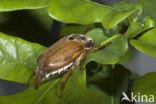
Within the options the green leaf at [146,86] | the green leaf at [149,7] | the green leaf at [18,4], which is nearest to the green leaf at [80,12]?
the green leaf at [18,4]

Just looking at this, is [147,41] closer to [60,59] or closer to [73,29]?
[60,59]

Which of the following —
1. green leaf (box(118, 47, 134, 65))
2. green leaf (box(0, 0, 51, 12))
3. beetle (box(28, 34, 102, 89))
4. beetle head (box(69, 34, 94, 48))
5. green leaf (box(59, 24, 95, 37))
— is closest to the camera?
green leaf (box(0, 0, 51, 12))

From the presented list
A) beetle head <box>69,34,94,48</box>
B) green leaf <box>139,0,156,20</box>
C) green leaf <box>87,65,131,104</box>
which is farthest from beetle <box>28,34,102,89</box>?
green leaf <box>139,0,156,20</box>

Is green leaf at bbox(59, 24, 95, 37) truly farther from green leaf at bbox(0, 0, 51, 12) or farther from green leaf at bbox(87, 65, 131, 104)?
green leaf at bbox(0, 0, 51, 12)

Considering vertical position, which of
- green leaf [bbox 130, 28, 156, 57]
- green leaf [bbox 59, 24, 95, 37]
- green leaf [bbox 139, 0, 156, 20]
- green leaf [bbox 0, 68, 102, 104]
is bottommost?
green leaf [bbox 59, 24, 95, 37]

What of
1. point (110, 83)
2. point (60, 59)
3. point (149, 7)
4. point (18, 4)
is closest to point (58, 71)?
point (60, 59)

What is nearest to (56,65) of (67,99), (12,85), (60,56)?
(60,56)
